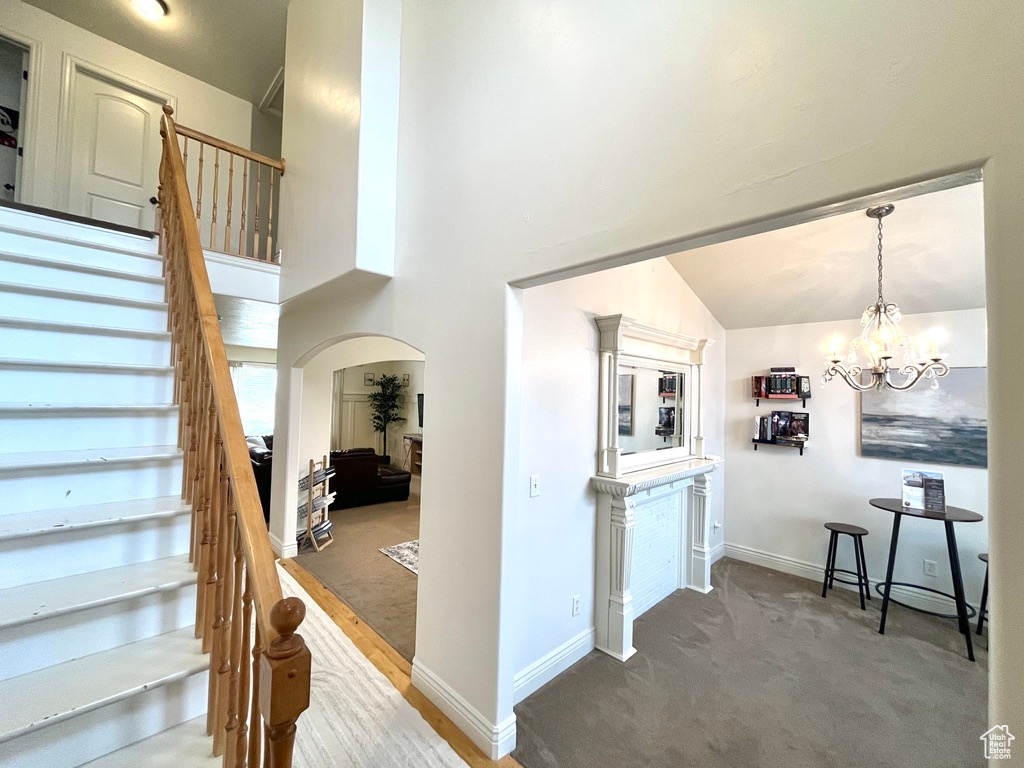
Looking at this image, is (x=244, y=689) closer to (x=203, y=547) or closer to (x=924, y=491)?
(x=203, y=547)

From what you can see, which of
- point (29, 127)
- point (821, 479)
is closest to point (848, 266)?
point (821, 479)

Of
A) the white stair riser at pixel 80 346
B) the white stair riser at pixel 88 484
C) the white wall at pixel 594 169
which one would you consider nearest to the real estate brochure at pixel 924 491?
the white wall at pixel 594 169

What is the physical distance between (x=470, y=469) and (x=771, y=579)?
3.45 m

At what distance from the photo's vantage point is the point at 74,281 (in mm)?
2166

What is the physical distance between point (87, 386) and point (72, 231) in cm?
142

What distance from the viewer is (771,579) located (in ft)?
12.4

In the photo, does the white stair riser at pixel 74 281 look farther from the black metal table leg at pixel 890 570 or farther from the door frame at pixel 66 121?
the black metal table leg at pixel 890 570

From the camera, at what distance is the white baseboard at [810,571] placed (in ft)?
10.6

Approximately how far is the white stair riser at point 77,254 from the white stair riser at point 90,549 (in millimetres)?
1641

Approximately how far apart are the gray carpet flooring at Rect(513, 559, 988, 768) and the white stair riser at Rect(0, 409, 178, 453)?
7.32 feet

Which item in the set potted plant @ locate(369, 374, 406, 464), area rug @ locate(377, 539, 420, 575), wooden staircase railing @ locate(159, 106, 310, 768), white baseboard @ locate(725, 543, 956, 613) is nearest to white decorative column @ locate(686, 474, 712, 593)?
white baseboard @ locate(725, 543, 956, 613)

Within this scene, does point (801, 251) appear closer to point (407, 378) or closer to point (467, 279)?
point (467, 279)

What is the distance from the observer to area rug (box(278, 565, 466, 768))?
5.86ft

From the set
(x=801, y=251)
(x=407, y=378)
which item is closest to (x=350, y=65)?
(x=801, y=251)
